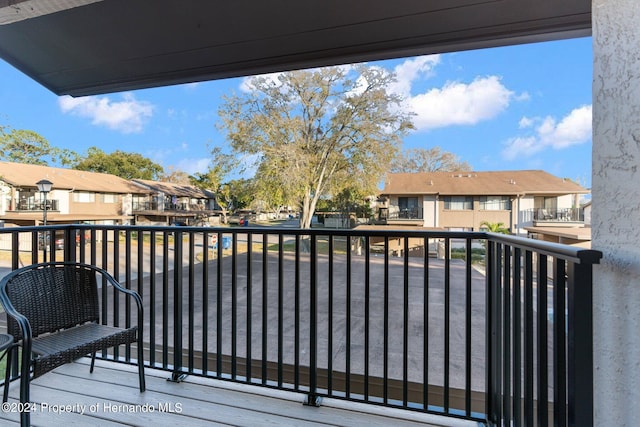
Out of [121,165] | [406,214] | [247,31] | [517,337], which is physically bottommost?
[517,337]

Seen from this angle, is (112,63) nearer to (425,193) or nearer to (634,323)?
(634,323)

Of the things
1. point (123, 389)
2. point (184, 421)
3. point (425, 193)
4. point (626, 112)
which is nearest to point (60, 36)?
point (123, 389)

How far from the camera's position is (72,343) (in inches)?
56.7

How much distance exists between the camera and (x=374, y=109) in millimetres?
15680

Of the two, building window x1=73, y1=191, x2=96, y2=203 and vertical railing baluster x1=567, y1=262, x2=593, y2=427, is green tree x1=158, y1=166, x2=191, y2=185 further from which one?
vertical railing baluster x1=567, y1=262, x2=593, y2=427

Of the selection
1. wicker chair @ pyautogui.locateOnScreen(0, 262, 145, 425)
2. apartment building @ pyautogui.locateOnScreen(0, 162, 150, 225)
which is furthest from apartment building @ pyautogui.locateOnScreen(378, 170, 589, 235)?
apartment building @ pyautogui.locateOnScreen(0, 162, 150, 225)

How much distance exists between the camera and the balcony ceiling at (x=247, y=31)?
1.52 metres

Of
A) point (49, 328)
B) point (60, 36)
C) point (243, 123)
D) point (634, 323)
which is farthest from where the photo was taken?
point (243, 123)

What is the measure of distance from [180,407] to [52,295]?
874 mm

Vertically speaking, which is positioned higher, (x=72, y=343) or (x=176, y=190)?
(x=176, y=190)

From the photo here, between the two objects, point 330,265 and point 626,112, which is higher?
point 626,112

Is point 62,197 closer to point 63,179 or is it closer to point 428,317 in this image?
point 63,179

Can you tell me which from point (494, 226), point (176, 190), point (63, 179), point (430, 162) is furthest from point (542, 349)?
point (176, 190)

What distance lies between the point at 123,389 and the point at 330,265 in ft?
4.21
